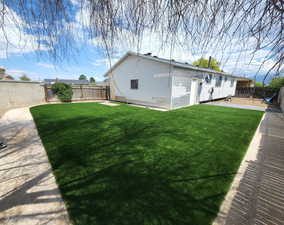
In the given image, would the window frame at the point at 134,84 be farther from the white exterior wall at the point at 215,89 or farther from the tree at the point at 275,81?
the tree at the point at 275,81

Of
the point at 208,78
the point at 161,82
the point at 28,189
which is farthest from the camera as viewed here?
the point at 208,78

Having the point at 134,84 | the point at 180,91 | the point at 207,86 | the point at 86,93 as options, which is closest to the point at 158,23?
the point at 180,91

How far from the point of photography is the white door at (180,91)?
28.1 feet

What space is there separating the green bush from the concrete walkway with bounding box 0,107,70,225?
8758 mm

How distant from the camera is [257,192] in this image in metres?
1.86

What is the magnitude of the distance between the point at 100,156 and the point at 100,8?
2.60m

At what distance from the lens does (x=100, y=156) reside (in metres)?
2.74

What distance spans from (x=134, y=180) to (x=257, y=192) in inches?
74.7

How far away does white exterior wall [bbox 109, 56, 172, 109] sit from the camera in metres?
8.63

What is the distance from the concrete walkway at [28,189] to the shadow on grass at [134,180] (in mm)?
136

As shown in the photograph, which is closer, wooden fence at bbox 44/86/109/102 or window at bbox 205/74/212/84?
wooden fence at bbox 44/86/109/102

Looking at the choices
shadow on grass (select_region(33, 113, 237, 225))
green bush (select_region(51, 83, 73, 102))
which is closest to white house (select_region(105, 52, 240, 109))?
green bush (select_region(51, 83, 73, 102))

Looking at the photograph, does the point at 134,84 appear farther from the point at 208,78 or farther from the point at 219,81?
the point at 219,81

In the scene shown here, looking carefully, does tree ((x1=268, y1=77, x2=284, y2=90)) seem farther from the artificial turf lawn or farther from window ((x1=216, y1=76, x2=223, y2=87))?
window ((x1=216, y1=76, x2=223, y2=87))
